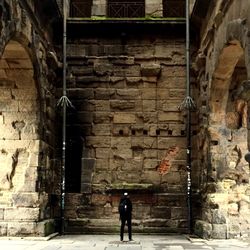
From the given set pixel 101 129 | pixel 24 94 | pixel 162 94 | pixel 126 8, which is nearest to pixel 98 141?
pixel 101 129

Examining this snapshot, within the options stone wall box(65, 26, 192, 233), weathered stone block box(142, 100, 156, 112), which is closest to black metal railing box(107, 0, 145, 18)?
stone wall box(65, 26, 192, 233)

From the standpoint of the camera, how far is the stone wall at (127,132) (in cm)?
1304

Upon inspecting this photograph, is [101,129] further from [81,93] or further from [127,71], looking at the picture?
[127,71]

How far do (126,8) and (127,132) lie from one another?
3447mm

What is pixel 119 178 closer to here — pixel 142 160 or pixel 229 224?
pixel 142 160

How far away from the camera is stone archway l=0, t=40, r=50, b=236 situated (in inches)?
444

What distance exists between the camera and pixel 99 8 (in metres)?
13.8

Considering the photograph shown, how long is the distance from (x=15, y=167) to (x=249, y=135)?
5937 millimetres

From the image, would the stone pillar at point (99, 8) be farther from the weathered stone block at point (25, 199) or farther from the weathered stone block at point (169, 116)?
the weathered stone block at point (25, 199)

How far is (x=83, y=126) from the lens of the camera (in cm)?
1341

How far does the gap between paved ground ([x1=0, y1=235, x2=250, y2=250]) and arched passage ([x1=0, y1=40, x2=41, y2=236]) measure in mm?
718

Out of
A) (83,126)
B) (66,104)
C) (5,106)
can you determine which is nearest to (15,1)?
(5,106)

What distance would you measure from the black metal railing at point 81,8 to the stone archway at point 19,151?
11.6ft

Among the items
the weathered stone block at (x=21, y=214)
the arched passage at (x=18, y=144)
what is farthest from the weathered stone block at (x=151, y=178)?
the weathered stone block at (x=21, y=214)
